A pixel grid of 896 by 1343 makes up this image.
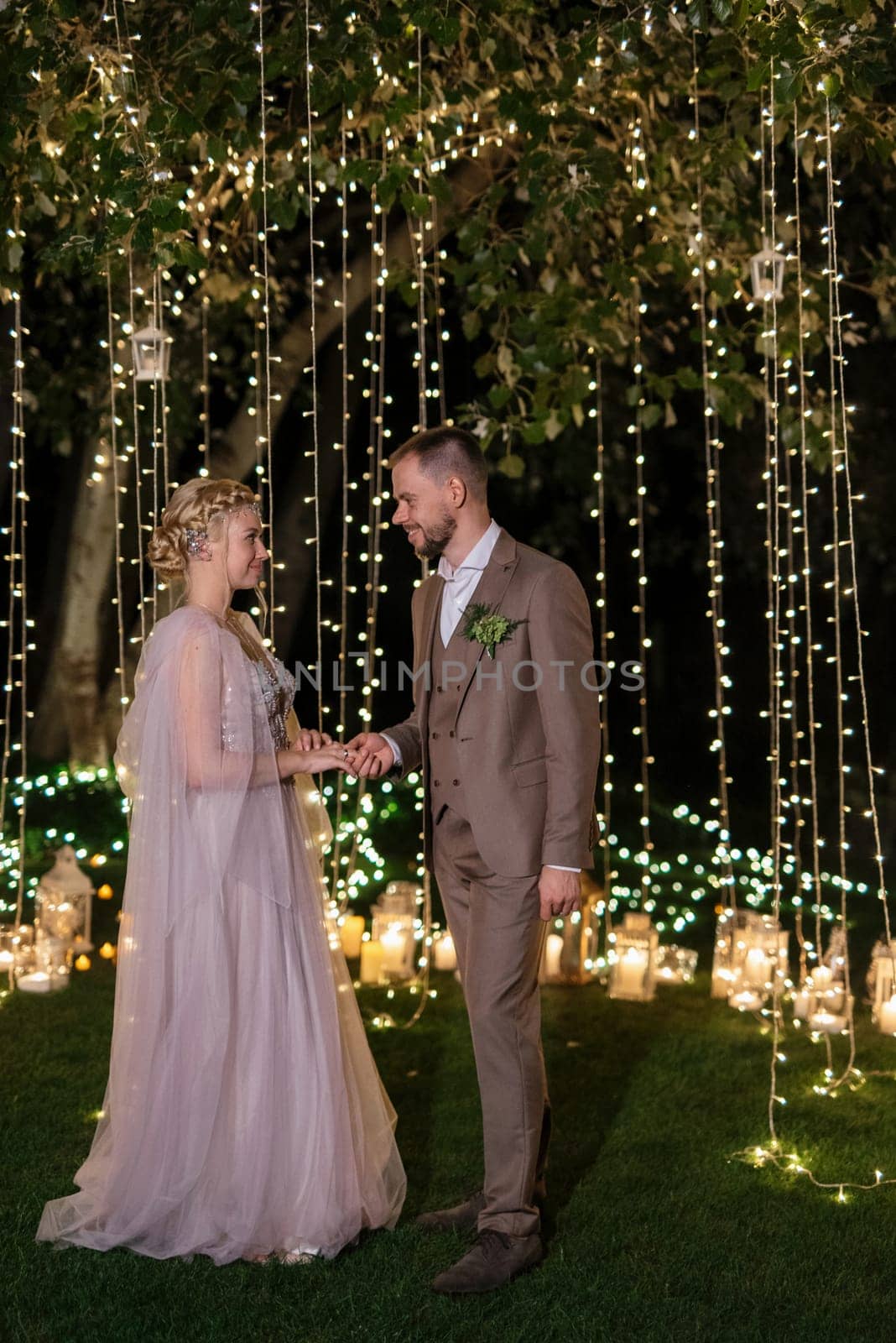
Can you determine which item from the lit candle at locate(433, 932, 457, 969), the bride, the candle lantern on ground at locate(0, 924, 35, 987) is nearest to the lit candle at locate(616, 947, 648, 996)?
the lit candle at locate(433, 932, 457, 969)

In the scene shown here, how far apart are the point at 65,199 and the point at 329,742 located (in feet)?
9.29

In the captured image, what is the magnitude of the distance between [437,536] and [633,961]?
2.53 metres

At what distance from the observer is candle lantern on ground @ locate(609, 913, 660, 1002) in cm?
516

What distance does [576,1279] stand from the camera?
9.59 feet

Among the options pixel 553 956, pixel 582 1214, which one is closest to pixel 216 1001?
pixel 582 1214

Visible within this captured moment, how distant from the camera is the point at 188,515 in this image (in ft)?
10.1

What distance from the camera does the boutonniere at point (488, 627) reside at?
2990mm

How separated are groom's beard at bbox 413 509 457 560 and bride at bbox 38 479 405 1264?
1.25 ft

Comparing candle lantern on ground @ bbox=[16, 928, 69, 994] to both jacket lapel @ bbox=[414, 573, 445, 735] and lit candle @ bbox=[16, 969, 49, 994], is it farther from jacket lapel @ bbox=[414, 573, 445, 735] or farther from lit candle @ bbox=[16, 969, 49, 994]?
jacket lapel @ bbox=[414, 573, 445, 735]

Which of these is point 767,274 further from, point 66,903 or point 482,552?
point 66,903

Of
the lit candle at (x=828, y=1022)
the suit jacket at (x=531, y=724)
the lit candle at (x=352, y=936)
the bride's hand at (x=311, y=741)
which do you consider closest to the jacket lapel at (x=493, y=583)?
the suit jacket at (x=531, y=724)

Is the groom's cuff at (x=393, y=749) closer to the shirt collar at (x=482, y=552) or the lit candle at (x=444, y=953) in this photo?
the shirt collar at (x=482, y=552)

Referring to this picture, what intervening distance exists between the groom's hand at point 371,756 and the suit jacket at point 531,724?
22 centimetres

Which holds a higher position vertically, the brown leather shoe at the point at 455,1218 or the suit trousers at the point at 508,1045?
the suit trousers at the point at 508,1045
